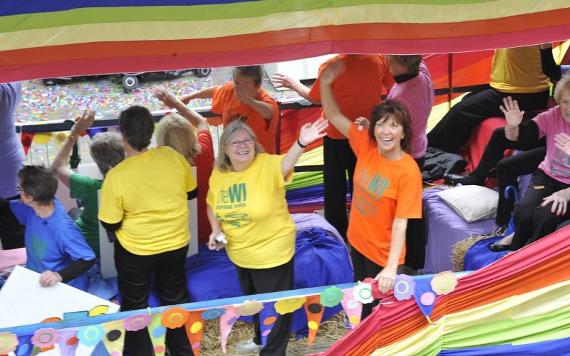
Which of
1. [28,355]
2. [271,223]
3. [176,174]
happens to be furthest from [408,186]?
[28,355]

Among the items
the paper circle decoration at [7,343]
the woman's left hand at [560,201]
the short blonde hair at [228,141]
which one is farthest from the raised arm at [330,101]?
the paper circle decoration at [7,343]

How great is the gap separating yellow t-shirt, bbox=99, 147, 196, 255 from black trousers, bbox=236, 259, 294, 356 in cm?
38

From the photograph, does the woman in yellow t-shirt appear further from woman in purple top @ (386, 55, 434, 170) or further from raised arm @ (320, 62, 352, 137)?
woman in purple top @ (386, 55, 434, 170)

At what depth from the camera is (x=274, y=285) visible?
11.3 ft

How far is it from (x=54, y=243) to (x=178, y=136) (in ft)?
2.82

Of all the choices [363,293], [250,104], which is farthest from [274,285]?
[250,104]

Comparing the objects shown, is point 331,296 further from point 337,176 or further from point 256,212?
point 337,176

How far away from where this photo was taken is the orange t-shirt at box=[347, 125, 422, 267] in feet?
10.3

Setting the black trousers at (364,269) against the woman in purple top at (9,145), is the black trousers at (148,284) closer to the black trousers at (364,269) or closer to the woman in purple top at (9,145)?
the black trousers at (364,269)

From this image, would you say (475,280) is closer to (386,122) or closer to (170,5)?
(386,122)

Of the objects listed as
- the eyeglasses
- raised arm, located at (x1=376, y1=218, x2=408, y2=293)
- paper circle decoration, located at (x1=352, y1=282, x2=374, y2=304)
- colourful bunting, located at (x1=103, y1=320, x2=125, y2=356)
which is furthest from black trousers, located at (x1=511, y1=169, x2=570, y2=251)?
colourful bunting, located at (x1=103, y1=320, x2=125, y2=356)

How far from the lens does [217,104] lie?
4.67 meters

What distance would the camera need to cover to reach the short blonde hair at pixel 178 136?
3889 millimetres

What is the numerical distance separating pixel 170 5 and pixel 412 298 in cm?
151
